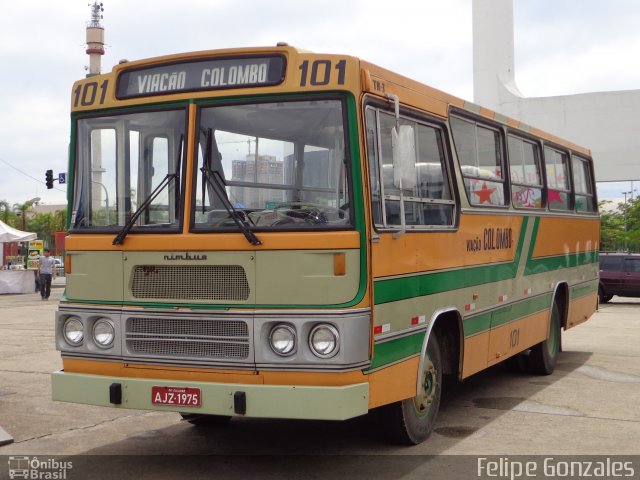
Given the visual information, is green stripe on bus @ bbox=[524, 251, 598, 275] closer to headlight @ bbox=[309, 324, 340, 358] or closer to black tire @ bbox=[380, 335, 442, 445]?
black tire @ bbox=[380, 335, 442, 445]

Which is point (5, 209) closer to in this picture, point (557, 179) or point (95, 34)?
point (95, 34)

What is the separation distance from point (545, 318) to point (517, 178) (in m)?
2.16

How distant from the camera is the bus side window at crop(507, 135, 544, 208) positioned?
9875 millimetres

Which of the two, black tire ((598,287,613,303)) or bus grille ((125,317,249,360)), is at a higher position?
bus grille ((125,317,249,360))

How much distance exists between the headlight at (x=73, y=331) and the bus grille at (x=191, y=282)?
0.60 meters

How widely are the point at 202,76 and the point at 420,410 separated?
329 centimetres

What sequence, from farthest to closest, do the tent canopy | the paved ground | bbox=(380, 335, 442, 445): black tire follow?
the tent canopy → the paved ground → bbox=(380, 335, 442, 445): black tire

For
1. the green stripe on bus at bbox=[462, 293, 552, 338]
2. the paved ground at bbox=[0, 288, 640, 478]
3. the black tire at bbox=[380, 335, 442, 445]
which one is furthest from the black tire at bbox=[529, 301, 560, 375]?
the black tire at bbox=[380, 335, 442, 445]

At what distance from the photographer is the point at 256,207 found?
252 inches

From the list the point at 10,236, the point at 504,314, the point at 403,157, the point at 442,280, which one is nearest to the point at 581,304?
the point at 504,314

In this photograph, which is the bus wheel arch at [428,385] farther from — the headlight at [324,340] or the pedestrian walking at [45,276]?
the pedestrian walking at [45,276]

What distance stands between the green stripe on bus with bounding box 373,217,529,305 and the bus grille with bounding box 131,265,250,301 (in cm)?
99

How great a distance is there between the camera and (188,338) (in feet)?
21.1

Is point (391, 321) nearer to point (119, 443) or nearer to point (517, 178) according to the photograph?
point (119, 443)
